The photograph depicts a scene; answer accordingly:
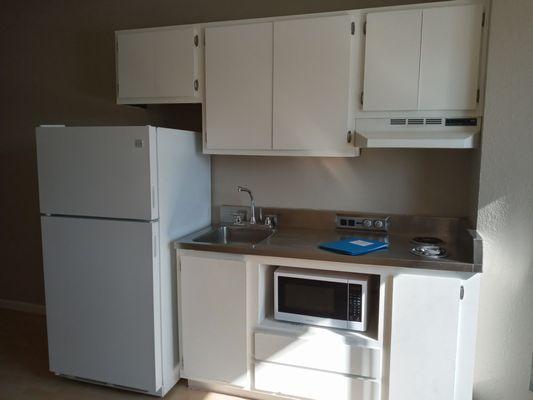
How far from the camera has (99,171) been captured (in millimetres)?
2246

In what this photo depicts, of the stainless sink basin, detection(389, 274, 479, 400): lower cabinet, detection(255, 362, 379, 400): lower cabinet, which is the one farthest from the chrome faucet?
detection(389, 274, 479, 400): lower cabinet

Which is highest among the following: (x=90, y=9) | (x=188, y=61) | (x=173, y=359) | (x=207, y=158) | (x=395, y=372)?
(x=90, y=9)

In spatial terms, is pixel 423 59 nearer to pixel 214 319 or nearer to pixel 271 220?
pixel 271 220

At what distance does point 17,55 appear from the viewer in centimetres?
332

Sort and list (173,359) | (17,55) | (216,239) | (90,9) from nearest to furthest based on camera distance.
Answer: (173,359) → (216,239) → (90,9) → (17,55)

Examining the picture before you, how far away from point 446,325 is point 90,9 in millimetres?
3183

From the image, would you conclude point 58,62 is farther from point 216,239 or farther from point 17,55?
point 216,239

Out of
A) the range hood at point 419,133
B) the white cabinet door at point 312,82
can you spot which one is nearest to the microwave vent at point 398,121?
the range hood at point 419,133

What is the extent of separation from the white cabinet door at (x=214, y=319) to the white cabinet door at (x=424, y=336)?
2.65ft

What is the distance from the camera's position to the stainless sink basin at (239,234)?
2707mm

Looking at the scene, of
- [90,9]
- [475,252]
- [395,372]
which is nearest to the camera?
[475,252]

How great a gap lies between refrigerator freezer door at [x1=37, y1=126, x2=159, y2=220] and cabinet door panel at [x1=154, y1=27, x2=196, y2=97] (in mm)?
501

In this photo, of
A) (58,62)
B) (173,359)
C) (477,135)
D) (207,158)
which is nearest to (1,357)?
(173,359)

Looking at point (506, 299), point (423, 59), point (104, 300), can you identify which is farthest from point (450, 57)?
point (104, 300)
